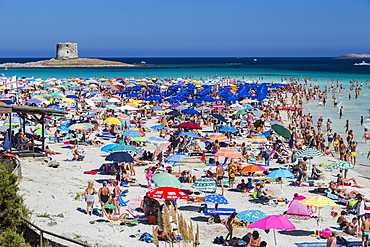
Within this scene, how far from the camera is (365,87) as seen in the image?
2387 inches


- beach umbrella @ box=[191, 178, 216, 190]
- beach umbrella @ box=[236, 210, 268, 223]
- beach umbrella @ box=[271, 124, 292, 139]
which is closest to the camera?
beach umbrella @ box=[236, 210, 268, 223]

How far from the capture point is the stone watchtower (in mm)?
114938

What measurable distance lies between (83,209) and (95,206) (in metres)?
0.52

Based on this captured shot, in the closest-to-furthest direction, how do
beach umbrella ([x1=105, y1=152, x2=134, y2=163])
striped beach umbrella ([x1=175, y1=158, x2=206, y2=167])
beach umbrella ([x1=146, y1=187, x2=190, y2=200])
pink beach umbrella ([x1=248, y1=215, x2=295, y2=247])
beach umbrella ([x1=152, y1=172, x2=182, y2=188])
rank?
pink beach umbrella ([x1=248, y1=215, x2=295, y2=247]), beach umbrella ([x1=146, y1=187, x2=190, y2=200]), beach umbrella ([x1=152, y1=172, x2=182, y2=188]), beach umbrella ([x1=105, y1=152, x2=134, y2=163]), striped beach umbrella ([x1=175, y1=158, x2=206, y2=167])

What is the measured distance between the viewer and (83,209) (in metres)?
11.3

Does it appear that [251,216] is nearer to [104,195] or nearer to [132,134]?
[104,195]

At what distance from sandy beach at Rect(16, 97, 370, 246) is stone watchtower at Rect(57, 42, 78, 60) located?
4056 inches

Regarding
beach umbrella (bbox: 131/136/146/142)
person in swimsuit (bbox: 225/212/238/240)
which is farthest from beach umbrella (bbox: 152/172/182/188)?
beach umbrella (bbox: 131/136/146/142)

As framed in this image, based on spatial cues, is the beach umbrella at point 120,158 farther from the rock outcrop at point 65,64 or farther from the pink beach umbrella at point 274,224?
the rock outcrop at point 65,64

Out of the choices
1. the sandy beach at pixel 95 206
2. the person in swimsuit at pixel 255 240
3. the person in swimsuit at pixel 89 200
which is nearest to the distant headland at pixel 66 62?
the sandy beach at pixel 95 206

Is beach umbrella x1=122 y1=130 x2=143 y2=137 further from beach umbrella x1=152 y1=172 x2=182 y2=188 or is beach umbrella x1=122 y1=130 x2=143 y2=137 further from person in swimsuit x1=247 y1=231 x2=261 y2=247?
person in swimsuit x1=247 y1=231 x2=261 y2=247

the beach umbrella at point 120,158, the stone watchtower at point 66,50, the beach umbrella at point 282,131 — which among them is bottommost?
the beach umbrella at point 120,158

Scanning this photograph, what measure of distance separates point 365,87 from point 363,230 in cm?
5486

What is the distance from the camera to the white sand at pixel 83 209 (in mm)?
9227
